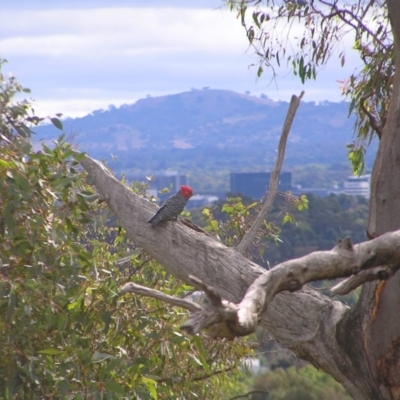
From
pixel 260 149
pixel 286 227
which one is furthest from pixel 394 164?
pixel 260 149

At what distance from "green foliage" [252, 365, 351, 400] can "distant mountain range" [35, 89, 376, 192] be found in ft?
288

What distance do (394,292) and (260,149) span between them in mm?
130980

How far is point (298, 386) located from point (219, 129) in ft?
482

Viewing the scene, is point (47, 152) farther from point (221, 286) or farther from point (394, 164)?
point (394, 164)

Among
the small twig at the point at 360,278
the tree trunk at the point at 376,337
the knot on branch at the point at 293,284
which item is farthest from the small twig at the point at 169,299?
the tree trunk at the point at 376,337

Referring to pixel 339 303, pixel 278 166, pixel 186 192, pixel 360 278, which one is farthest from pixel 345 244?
pixel 186 192

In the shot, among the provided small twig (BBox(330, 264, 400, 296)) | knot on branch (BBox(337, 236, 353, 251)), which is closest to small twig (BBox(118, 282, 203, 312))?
knot on branch (BBox(337, 236, 353, 251))

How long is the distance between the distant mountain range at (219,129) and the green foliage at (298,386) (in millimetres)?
87729

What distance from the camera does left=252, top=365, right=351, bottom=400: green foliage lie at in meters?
12.2

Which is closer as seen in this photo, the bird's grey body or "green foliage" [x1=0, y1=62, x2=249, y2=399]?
"green foliage" [x1=0, y1=62, x2=249, y2=399]

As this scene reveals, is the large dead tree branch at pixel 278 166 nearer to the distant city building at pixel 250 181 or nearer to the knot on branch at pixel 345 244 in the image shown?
the knot on branch at pixel 345 244

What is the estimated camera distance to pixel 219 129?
159 metres

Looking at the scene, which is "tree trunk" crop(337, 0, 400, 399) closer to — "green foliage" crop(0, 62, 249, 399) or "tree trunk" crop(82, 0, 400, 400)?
"tree trunk" crop(82, 0, 400, 400)

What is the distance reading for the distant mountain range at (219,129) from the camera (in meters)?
117
